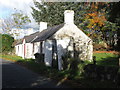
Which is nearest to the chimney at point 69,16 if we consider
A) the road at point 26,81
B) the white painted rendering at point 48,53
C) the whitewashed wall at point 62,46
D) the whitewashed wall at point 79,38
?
the whitewashed wall at point 79,38

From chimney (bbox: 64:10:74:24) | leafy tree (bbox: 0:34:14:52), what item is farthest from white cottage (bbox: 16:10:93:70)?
leafy tree (bbox: 0:34:14:52)

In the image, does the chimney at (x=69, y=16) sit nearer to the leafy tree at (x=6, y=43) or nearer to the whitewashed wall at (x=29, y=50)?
the whitewashed wall at (x=29, y=50)

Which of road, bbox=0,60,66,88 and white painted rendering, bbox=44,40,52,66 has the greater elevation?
white painted rendering, bbox=44,40,52,66

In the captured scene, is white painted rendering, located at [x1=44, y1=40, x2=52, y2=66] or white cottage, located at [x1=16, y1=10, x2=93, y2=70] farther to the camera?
white painted rendering, located at [x1=44, y1=40, x2=52, y2=66]

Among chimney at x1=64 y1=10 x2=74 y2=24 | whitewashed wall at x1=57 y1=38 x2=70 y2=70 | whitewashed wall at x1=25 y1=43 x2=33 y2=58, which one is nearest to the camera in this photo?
whitewashed wall at x1=57 y1=38 x2=70 y2=70

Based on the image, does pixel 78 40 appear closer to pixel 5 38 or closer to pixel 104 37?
pixel 104 37

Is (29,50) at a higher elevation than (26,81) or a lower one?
higher

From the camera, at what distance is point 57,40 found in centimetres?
1992

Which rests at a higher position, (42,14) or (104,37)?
(42,14)

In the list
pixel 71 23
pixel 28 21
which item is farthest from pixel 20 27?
pixel 71 23

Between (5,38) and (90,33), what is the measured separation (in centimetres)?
2003

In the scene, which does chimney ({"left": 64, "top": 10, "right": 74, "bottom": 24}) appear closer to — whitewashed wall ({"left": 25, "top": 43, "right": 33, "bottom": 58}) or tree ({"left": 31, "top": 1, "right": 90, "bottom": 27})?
whitewashed wall ({"left": 25, "top": 43, "right": 33, "bottom": 58})

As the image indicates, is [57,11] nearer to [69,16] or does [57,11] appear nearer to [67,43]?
[69,16]

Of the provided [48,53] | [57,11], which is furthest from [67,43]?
[57,11]
